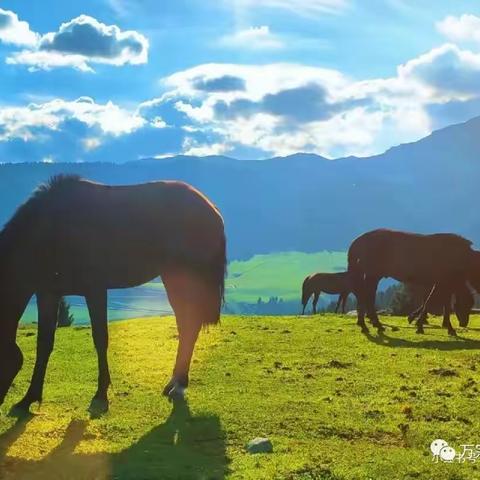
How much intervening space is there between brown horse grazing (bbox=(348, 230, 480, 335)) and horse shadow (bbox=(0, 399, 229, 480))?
13064 mm

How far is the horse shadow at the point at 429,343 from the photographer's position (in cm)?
1576

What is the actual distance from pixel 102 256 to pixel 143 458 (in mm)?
3892

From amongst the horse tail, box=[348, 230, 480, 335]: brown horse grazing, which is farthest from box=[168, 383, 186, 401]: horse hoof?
box=[348, 230, 480, 335]: brown horse grazing

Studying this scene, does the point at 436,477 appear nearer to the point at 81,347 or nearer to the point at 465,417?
the point at 465,417

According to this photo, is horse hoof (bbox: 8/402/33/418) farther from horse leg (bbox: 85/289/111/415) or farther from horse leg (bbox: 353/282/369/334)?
horse leg (bbox: 353/282/369/334)

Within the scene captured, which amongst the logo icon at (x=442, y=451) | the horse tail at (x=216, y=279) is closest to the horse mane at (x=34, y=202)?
the horse tail at (x=216, y=279)

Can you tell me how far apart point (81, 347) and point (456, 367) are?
9087 mm

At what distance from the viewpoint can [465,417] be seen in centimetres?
853

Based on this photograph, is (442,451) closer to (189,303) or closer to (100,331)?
(189,303)

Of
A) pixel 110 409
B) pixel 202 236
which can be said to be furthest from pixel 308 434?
pixel 202 236

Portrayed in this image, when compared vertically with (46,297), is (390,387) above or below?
below

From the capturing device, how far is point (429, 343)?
16.5 metres

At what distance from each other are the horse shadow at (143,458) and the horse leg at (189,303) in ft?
8.35

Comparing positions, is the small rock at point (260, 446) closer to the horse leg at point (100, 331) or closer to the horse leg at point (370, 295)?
the horse leg at point (100, 331)
